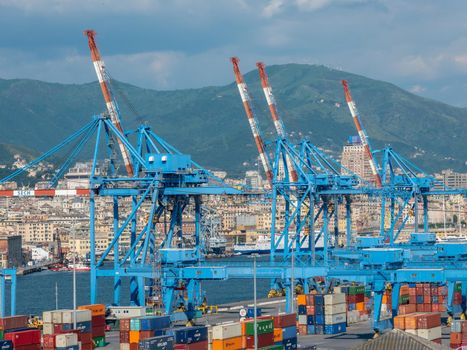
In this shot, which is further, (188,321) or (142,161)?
(142,161)

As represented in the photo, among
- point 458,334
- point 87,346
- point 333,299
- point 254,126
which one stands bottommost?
point 87,346

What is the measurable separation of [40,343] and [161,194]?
29.9 m

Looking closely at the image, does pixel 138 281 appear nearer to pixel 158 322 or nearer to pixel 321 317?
pixel 321 317

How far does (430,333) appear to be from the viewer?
3039 inches

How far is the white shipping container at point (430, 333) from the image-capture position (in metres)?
76.4

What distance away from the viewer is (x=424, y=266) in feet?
322

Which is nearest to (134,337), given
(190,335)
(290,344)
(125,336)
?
(125,336)

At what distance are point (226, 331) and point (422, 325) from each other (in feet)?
39.6

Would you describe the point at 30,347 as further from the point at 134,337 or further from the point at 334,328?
the point at 334,328

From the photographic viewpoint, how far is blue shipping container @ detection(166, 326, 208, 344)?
7381cm

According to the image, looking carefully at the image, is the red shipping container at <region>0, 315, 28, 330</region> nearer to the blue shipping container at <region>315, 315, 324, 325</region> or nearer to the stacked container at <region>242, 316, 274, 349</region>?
the stacked container at <region>242, 316, 274, 349</region>

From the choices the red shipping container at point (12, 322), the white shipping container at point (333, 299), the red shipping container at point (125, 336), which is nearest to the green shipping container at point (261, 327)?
the red shipping container at point (125, 336)

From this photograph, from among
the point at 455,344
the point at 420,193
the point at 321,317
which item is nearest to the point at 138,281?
the point at 321,317

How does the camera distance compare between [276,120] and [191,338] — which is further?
[276,120]
